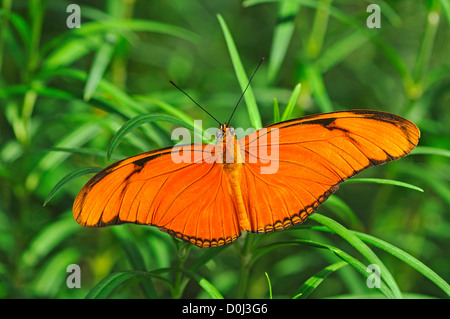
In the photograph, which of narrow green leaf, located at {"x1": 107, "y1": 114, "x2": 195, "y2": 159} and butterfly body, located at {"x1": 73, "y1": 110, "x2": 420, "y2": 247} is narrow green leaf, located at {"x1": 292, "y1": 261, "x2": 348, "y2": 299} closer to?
butterfly body, located at {"x1": 73, "y1": 110, "x2": 420, "y2": 247}

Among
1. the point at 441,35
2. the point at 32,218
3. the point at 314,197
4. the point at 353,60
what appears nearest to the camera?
the point at 314,197

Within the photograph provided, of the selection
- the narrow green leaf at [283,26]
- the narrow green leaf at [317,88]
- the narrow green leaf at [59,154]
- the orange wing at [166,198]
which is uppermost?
the narrow green leaf at [283,26]

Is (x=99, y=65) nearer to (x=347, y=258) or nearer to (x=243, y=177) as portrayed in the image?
(x=243, y=177)

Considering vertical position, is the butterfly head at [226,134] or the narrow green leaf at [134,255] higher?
the butterfly head at [226,134]

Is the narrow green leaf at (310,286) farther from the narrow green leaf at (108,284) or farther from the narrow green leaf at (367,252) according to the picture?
the narrow green leaf at (108,284)

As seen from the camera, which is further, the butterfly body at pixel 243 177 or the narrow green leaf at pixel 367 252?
the butterfly body at pixel 243 177

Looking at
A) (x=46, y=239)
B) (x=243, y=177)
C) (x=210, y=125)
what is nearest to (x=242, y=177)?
(x=243, y=177)

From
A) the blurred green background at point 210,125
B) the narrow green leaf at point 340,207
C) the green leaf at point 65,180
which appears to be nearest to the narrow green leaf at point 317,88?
the blurred green background at point 210,125
